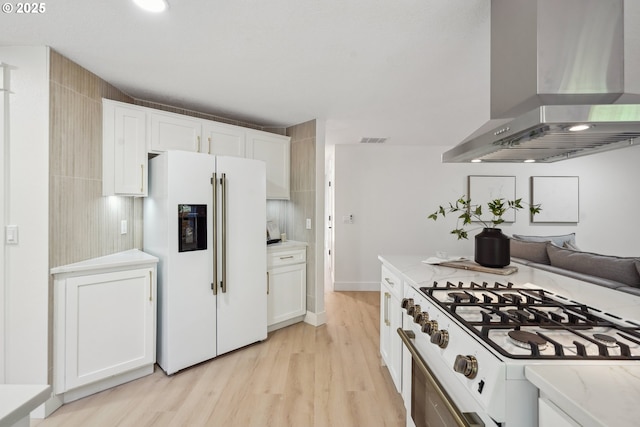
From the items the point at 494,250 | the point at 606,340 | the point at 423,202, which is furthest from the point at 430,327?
the point at 423,202

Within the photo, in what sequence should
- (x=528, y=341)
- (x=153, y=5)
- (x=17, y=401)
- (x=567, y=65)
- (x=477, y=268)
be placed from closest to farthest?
(x=17, y=401)
(x=528, y=341)
(x=567, y=65)
(x=153, y=5)
(x=477, y=268)

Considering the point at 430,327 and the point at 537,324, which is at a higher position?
the point at 537,324

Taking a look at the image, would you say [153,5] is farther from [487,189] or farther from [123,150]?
[487,189]

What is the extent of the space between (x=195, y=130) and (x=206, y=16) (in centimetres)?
130

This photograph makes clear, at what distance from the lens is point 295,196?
341 centimetres

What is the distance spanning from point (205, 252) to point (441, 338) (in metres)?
1.94

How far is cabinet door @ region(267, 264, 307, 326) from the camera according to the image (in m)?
2.94

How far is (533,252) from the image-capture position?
283cm

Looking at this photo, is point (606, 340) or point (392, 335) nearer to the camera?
point (606, 340)

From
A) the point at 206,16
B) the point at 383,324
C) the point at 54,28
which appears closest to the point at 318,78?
the point at 206,16

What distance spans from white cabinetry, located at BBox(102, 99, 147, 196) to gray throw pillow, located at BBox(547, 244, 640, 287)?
11.8 ft

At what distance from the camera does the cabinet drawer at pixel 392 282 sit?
5.73 ft

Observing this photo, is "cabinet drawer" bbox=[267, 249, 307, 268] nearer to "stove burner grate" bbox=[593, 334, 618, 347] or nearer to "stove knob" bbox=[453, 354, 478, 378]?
"stove knob" bbox=[453, 354, 478, 378]

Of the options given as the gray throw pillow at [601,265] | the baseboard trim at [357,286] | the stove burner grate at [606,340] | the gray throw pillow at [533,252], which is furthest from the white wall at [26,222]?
the gray throw pillow at [533,252]
